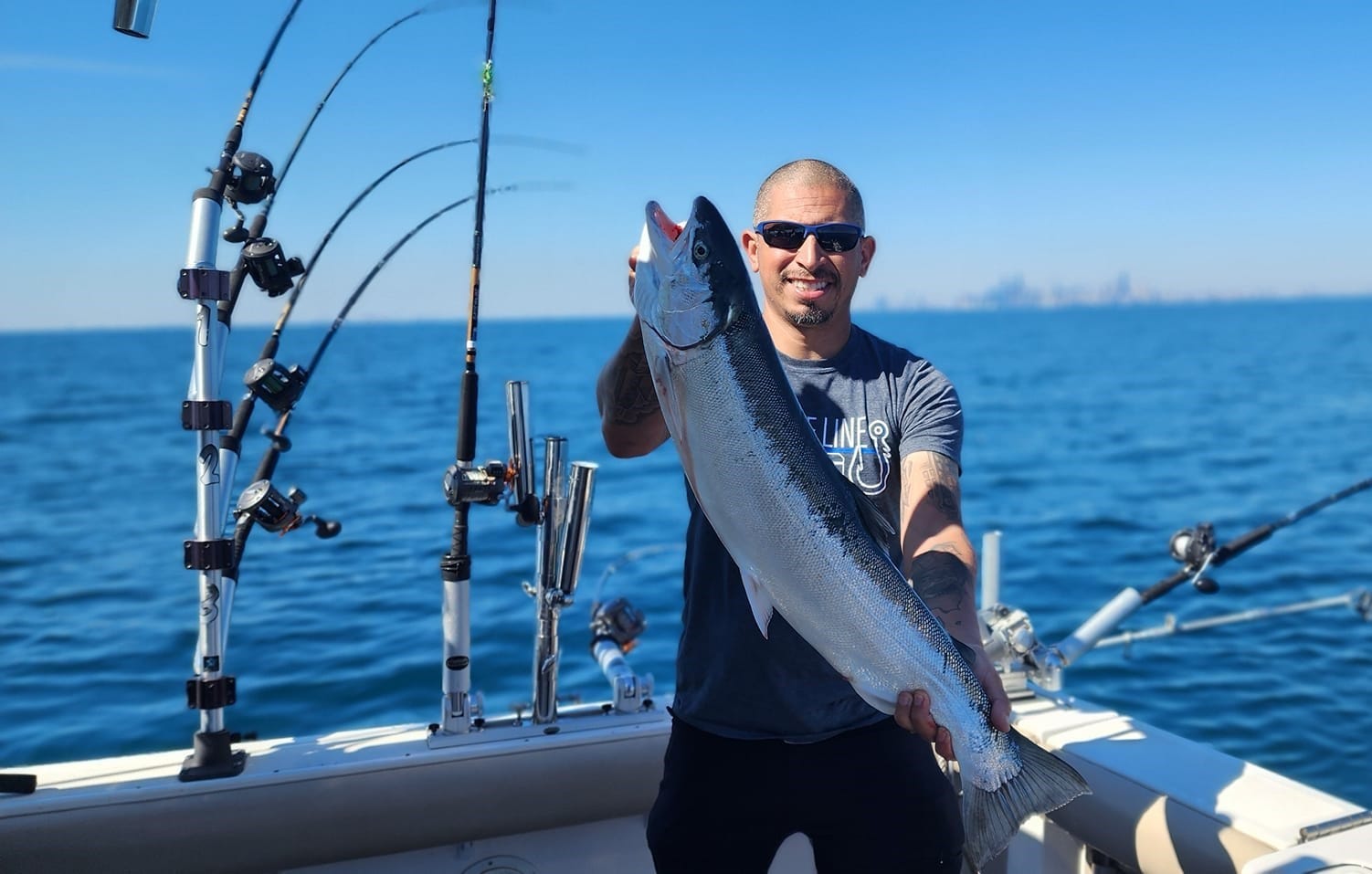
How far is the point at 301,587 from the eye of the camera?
470 inches

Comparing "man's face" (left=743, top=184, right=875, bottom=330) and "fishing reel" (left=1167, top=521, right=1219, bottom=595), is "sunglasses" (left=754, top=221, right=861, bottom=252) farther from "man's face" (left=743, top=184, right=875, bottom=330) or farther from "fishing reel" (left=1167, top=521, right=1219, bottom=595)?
"fishing reel" (left=1167, top=521, right=1219, bottom=595)

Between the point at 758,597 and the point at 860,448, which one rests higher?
the point at 860,448

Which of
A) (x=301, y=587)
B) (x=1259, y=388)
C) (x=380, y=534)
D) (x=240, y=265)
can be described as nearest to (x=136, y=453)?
(x=380, y=534)

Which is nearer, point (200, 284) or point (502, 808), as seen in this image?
point (200, 284)

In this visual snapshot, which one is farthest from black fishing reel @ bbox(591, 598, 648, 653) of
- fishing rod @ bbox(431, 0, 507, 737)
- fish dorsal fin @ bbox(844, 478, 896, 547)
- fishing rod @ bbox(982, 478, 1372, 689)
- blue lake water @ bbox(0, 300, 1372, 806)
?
fish dorsal fin @ bbox(844, 478, 896, 547)

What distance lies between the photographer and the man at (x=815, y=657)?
2805mm

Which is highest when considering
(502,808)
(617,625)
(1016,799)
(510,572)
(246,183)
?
(246,183)

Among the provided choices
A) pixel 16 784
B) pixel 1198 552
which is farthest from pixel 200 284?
pixel 1198 552

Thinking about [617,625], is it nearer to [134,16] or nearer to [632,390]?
[632,390]

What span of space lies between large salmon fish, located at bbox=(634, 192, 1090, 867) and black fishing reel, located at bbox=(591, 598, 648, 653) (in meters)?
2.35

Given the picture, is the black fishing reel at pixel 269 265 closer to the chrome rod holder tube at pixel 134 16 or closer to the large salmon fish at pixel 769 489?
the chrome rod holder tube at pixel 134 16

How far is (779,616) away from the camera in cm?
288

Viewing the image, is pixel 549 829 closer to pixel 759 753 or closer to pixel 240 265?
pixel 759 753

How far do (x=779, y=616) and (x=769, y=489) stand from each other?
70 cm
